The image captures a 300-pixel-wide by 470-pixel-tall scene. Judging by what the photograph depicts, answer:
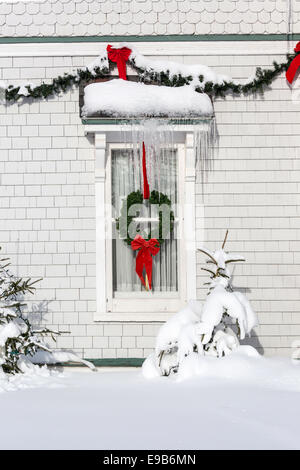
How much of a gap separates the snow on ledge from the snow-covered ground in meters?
3.06

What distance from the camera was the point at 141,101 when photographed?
21.3 feet

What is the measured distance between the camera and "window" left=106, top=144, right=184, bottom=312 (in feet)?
22.2

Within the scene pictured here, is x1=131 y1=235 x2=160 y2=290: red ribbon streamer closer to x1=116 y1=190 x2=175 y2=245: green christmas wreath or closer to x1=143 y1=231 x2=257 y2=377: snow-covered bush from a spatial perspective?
x1=116 y1=190 x2=175 y2=245: green christmas wreath

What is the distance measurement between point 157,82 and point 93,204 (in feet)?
5.81

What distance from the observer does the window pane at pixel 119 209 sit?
6809 mm

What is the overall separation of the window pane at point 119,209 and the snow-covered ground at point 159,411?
137 centimetres

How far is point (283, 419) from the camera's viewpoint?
3.95 meters

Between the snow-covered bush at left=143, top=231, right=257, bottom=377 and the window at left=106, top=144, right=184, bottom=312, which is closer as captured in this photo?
the snow-covered bush at left=143, top=231, right=257, bottom=377

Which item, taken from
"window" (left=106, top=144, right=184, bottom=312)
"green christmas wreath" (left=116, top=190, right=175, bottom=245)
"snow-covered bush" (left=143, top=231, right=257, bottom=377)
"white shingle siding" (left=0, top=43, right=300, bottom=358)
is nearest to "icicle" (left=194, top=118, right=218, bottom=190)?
"white shingle siding" (left=0, top=43, right=300, bottom=358)

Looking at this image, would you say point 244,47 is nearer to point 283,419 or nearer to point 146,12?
point 146,12

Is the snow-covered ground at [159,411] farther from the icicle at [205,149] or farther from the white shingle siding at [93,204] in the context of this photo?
the icicle at [205,149]

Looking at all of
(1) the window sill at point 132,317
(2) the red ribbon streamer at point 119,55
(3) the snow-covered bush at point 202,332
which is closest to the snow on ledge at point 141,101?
(2) the red ribbon streamer at point 119,55

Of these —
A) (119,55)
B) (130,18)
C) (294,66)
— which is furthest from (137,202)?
(294,66)

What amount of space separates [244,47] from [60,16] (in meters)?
2.42
